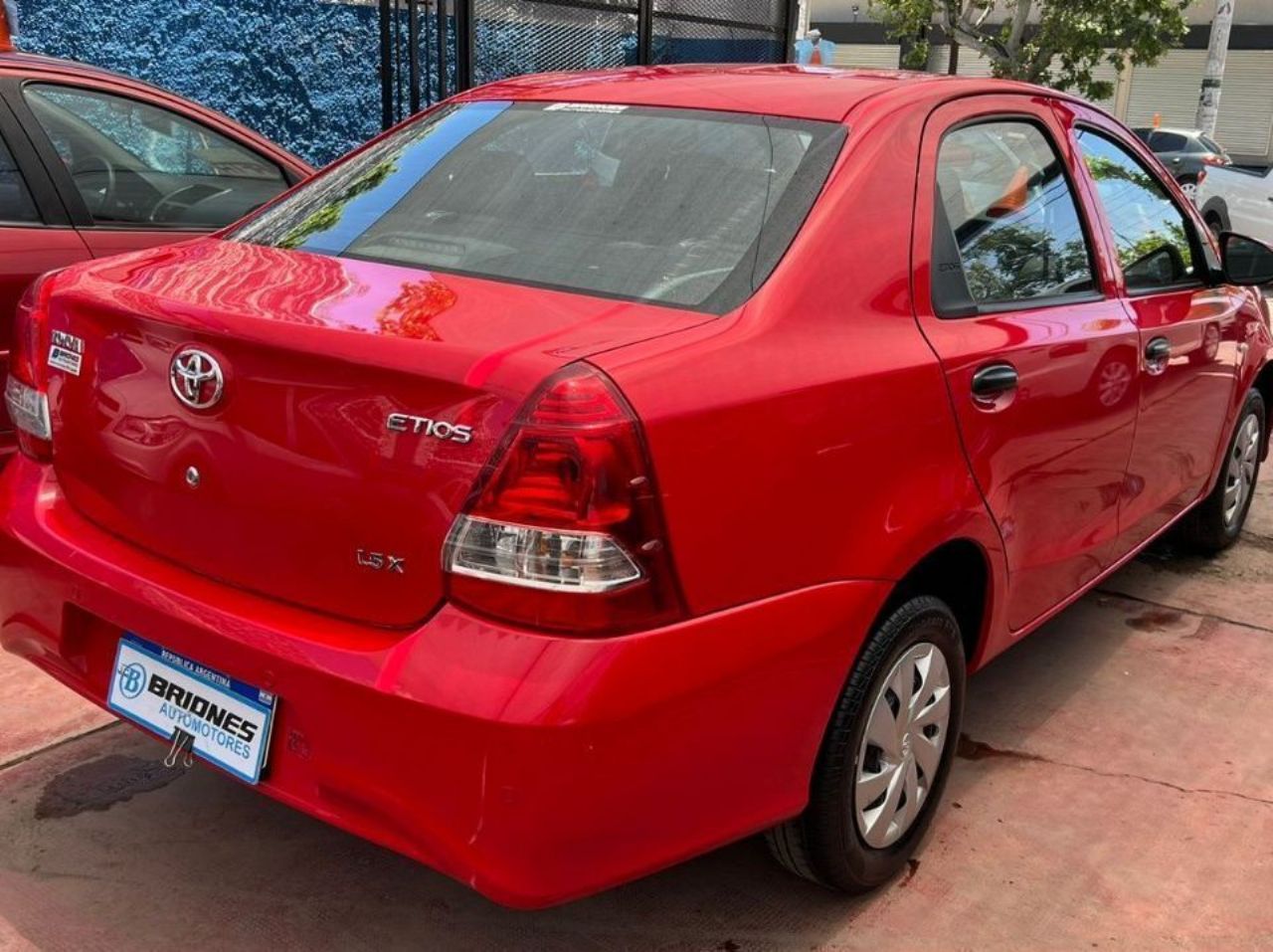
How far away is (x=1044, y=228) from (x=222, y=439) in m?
2.04

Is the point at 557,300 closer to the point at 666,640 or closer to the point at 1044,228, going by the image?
the point at 666,640

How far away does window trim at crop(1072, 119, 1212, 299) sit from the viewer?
347 cm

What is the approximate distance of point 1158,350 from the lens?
11.6ft

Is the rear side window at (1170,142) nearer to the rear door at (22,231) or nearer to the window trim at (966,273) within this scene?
the window trim at (966,273)

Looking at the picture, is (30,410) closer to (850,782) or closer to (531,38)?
(850,782)

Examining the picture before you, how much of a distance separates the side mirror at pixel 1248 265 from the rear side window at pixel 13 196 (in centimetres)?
376

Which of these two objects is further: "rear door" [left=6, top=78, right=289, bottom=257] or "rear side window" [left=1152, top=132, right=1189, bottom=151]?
"rear side window" [left=1152, top=132, right=1189, bottom=151]

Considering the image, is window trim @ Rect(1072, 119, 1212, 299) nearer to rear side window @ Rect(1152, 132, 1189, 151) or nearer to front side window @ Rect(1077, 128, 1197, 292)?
front side window @ Rect(1077, 128, 1197, 292)

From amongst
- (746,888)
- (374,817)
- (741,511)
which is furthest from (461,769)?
(746,888)

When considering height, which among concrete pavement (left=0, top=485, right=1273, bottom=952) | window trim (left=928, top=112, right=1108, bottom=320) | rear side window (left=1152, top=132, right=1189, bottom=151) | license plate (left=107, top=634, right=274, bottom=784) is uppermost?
window trim (left=928, top=112, right=1108, bottom=320)

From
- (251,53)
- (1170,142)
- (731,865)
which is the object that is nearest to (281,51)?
(251,53)

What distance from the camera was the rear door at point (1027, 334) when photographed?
2695 millimetres

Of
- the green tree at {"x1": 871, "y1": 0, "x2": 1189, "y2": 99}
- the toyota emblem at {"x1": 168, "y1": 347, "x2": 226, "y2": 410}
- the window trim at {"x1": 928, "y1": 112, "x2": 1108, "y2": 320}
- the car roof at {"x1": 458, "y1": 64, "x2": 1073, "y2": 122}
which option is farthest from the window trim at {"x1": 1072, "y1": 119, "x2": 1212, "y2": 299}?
the green tree at {"x1": 871, "y1": 0, "x2": 1189, "y2": 99}

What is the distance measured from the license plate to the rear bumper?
39 millimetres
